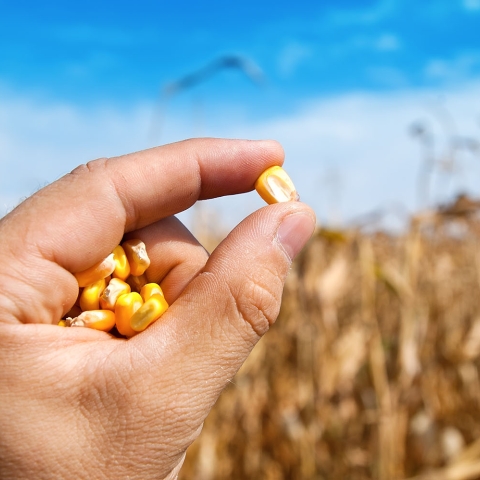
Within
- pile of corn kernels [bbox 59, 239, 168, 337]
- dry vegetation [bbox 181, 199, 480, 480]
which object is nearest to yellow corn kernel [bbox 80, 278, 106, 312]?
pile of corn kernels [bbox 59, 239, 168, 337]

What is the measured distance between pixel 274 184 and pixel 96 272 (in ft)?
1.08

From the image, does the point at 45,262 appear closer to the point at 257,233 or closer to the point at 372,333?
the point at 257,233

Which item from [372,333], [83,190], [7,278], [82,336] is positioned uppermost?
[83,190]

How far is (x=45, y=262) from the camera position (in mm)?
810

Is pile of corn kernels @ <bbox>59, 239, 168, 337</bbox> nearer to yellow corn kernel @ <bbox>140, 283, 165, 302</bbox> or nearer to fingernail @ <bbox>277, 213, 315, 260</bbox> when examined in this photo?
yellow corn kernel @ <bbox>140, 283, 165, 302</bbox>

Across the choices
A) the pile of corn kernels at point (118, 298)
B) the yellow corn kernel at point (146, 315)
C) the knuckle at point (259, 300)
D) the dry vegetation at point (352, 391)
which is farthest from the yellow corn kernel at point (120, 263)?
the dry vegetation at point (352, 391)

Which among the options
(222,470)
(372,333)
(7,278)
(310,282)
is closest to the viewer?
(7,278)

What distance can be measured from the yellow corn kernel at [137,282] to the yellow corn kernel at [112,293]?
74 millimetres

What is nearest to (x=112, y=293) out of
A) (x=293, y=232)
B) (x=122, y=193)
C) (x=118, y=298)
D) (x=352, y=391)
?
(x=118, y=298)

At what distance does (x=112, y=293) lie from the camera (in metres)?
0.93

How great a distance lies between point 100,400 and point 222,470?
213 centimetres

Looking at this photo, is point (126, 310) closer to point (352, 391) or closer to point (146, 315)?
point (146, 315)

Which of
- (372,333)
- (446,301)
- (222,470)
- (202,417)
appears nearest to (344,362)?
(372,333)

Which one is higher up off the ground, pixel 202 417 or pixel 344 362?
pixel 202 417
